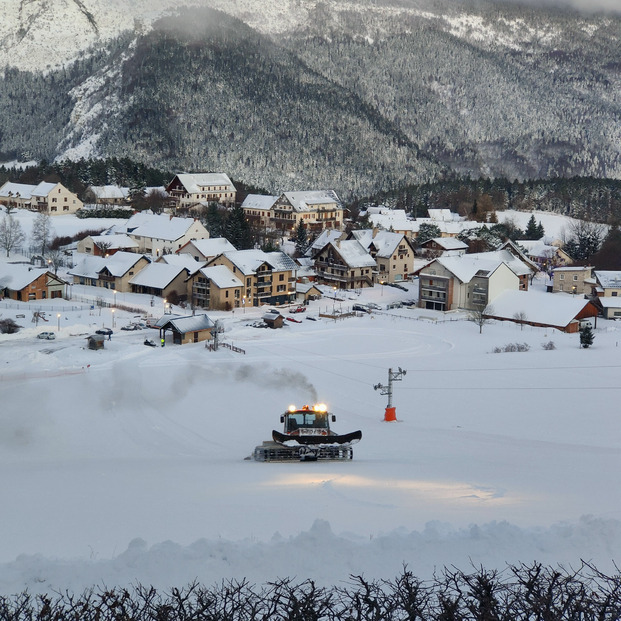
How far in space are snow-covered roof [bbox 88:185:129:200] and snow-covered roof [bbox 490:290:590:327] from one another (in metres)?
41.8

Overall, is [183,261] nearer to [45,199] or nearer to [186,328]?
[186,328]

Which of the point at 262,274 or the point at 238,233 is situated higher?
the point at 238,233

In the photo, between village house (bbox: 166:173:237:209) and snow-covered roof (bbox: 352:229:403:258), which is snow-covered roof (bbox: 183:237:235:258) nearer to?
snow-covered roof (bbox: 352:229:403:258)

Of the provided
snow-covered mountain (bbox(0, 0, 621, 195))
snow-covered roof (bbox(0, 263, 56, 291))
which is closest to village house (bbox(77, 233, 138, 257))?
snow-covered roof (bbox(0, 263, 56, 291))

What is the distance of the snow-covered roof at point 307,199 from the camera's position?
79.9 m

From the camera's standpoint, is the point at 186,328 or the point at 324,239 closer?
the point at 186,328

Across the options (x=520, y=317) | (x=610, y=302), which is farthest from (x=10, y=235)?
(x=610, y=302)

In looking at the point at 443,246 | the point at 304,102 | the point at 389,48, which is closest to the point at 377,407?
the point at 443,246

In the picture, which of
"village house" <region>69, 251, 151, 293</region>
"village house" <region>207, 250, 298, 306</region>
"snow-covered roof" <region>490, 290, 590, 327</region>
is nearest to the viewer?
"snow-covered roof" <region>490, 290, 590, 327</region>

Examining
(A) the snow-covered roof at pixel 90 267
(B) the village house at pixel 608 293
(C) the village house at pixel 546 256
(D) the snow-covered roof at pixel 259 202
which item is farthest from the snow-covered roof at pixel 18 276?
(C) the village house at pixel 546 256

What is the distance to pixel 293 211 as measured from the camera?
7981cm

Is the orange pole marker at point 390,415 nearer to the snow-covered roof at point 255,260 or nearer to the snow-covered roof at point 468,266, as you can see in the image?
the snow-covered roof at point 255,260

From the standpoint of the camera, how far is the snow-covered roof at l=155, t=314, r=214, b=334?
3978cm

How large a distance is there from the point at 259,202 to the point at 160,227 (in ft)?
67.8
